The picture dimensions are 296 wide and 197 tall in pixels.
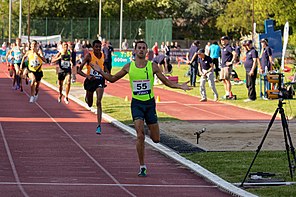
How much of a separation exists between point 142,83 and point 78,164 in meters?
1.97

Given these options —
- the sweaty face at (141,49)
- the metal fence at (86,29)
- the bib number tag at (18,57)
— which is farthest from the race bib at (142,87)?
the metal fence at (86,29)

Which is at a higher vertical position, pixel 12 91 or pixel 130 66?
pixel 130 66

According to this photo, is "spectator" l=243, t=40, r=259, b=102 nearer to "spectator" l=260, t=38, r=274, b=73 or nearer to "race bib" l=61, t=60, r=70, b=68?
"spectator" l=260, t=38, r=274, b=73

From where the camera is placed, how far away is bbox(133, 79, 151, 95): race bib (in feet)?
45.9

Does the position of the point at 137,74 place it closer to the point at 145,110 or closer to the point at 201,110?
the point at 145,110

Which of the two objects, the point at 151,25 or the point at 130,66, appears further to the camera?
the point at 151,25

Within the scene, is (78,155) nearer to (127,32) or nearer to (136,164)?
(136,164)

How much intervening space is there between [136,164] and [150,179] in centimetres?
171

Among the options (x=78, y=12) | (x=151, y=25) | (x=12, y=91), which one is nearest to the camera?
(x=12, y=91)

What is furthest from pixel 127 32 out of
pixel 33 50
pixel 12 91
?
pixel 33 50

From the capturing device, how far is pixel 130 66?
46.5 feet

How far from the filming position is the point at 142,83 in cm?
1398

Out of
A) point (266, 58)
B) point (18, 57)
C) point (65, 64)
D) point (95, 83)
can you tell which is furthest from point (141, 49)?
point (18, 57)

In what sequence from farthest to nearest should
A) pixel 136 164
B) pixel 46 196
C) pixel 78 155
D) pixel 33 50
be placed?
pixel 33 50 < pixel 78 155 < pixel 136 164 < pixel 46 196
